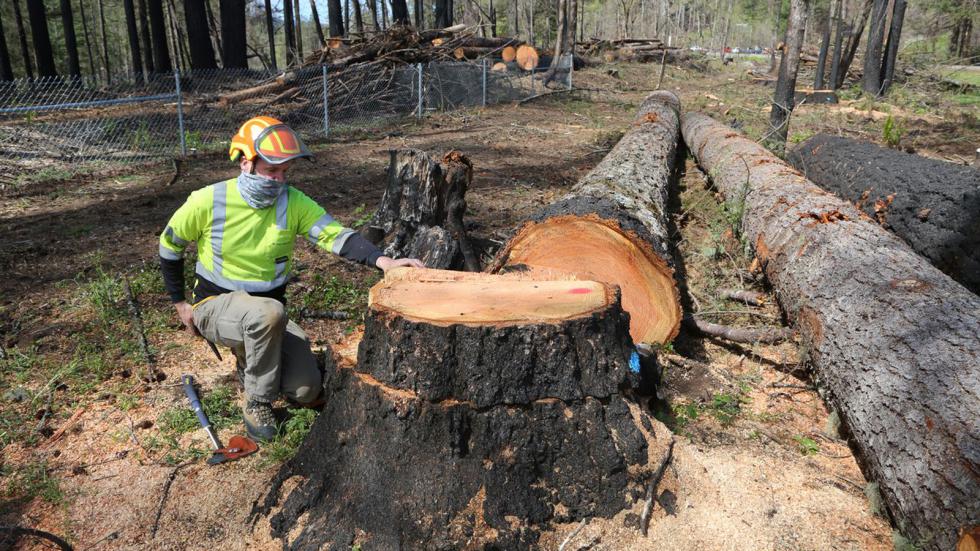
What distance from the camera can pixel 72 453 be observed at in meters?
3.17

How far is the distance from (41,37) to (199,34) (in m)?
6.18

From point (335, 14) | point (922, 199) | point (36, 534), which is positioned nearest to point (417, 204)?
point (36, 534)

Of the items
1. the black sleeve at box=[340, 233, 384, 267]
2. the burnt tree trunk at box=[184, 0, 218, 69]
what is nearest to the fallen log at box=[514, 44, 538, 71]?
the burnt tree trunk at box=[184, 0, 218, 69]

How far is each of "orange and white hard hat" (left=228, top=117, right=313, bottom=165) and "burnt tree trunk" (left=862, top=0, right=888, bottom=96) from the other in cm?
1810

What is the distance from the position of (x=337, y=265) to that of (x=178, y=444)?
2517 millimetres

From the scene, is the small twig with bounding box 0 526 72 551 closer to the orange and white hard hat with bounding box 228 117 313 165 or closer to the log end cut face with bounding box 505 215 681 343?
the orange and white hard hat with bounding box 228 117 313 165

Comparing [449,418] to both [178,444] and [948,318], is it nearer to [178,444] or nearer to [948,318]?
[178,444]

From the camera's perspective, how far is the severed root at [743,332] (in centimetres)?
429

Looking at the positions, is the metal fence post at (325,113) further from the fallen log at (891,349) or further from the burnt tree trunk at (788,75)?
the fallen log at (891,349)

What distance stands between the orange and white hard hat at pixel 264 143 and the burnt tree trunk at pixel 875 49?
18.1 meters

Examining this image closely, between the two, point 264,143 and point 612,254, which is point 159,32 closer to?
point 264,143

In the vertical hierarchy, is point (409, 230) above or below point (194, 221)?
below

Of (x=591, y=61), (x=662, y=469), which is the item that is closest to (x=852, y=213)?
(x=662, y=469)

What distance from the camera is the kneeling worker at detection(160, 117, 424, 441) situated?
295 cm
